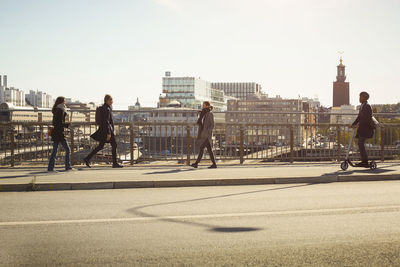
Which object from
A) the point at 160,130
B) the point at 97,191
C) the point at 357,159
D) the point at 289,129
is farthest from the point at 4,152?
the point at 357,159

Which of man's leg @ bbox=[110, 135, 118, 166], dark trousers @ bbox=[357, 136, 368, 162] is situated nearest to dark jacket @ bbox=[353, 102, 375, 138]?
dark trousers @ bbox=[357, 136, 368, 162]

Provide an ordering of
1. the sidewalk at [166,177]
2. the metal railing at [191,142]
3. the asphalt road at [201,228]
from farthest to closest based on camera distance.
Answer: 1. the metal railing at [191,142]
2. the sidewalk at [166,177]
3. the asphalt road at [201,228]

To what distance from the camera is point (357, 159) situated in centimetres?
1480

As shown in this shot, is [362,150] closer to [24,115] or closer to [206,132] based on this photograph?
[206,132]

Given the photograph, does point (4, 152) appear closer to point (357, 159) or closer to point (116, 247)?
point (116, 247)

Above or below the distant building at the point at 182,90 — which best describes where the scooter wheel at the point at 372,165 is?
below

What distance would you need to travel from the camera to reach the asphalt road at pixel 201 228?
4.27m

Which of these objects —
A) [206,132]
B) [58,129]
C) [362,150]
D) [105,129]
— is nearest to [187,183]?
[206,132]

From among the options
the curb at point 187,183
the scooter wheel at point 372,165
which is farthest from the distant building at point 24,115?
the scooter wheel at point 372,165

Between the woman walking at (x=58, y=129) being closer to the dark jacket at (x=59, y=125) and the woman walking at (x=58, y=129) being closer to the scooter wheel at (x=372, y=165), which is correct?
the dark jacket at (x=59, y=125)

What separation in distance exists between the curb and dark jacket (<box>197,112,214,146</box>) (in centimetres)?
289

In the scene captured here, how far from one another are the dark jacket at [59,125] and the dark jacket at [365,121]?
7.22m

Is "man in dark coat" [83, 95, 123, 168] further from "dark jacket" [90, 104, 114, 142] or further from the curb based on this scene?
the curb

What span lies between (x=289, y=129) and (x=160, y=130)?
3.94m
